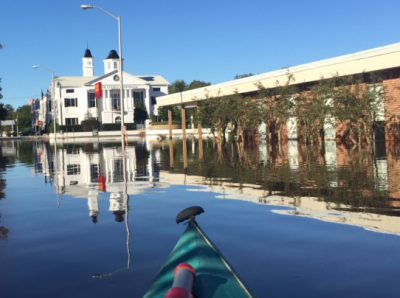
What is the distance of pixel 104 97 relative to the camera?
320 ft

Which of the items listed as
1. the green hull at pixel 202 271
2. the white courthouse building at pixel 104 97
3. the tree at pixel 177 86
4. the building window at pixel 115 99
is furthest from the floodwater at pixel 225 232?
the tree at pixel 177 86

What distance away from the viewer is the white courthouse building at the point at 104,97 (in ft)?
322

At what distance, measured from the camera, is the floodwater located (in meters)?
4.93

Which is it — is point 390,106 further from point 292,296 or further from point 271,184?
point 292,296

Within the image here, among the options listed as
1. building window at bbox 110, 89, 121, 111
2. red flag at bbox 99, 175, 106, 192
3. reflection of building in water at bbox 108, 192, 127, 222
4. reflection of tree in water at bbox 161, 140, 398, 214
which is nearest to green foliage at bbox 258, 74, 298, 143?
reflection of tree in water at bbox 161, 140, 398, 214

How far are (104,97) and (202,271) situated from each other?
96.8 meters

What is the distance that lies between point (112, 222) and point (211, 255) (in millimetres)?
4965

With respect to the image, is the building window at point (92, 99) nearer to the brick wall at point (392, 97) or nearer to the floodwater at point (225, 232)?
the brick wall at point (392, 97)

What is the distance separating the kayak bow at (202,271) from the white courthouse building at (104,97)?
3719 inches

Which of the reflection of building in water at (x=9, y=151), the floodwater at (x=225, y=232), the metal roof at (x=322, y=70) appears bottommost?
the floodwater at (x=225, y=232)

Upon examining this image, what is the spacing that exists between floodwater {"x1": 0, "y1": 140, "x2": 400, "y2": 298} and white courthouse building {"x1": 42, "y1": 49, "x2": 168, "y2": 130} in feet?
280

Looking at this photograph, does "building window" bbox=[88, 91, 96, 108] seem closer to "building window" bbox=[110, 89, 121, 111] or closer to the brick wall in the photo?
"building window" bbox=[110, 89, 121, 111]

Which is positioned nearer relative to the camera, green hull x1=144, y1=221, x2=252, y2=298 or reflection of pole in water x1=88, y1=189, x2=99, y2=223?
green hull x1=144, y1=221, x2=252, y2=298

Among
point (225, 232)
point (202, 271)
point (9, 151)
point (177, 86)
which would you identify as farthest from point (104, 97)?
point (202, 271)
